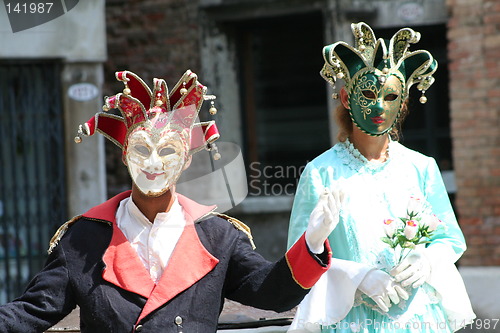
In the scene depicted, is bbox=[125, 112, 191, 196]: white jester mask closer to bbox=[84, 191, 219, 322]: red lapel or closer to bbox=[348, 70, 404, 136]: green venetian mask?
bbox=[84, 191, 219, 322]: red lapel

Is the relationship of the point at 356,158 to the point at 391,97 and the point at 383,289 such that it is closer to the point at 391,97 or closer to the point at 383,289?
the point at 391,97

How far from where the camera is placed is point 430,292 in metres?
3.74

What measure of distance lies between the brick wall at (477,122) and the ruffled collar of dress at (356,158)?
300cm

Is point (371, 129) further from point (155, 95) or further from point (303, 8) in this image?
point (303, 8)

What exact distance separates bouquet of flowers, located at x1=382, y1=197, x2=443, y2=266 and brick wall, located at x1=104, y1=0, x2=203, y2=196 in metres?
4.28

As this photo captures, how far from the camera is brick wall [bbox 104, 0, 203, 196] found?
7.68 meters

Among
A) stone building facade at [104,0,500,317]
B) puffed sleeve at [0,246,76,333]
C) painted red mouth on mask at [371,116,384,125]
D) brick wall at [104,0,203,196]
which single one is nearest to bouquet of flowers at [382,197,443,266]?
painted red mouth on mask at [371,116,384,125]

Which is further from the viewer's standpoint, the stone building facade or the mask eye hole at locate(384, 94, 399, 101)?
the stone building facade

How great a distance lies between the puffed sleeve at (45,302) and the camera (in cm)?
316

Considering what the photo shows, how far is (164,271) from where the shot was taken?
3248 millimetres

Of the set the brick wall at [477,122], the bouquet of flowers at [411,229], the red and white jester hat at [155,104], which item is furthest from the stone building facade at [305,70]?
the red and white jester hat at [155,104]

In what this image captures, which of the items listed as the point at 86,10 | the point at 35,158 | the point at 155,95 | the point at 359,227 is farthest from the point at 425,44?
the point at 155,95

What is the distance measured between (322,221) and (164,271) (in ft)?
2.03

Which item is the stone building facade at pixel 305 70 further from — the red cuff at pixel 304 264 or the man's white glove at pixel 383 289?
the red cuff at pixel 304 264
